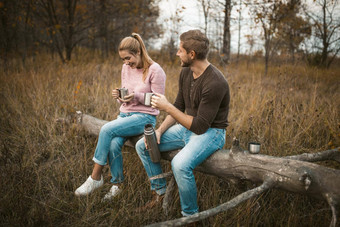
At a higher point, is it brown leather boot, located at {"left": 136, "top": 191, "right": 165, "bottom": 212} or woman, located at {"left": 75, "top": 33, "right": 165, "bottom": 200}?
woman, located at {"left": 75, "top": 33, "right": 165, "bottom": 200}

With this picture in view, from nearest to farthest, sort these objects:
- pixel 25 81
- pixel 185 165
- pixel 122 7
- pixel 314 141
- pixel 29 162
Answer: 1. pixel 185 165
2. pixel 29 162
3. pixel 314 141
4. pixel 25 81
5. pixel 122 7

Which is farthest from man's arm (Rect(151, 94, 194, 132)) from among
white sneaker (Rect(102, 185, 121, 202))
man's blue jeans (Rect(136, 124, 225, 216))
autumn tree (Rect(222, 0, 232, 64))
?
autumn tree (Rect(222, 0, 232, 64))

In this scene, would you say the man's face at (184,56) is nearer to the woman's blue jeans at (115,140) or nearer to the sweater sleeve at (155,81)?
the sweater sleeve at (155,81)

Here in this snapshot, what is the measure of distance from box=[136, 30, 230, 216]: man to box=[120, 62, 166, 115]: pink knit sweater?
0.45 meters

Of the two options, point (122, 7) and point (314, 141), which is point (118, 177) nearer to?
point (314, 141)

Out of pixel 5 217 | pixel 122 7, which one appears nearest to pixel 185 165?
pixel 5 217

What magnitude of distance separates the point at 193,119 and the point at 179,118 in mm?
131

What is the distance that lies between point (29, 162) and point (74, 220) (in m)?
1.17

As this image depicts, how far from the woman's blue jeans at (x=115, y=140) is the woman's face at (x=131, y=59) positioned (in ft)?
2.13

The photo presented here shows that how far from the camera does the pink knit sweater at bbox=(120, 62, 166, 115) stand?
2.76 meters

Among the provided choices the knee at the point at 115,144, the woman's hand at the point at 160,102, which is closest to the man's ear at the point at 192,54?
the woman's hand at the point at 160,102

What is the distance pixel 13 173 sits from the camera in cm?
253

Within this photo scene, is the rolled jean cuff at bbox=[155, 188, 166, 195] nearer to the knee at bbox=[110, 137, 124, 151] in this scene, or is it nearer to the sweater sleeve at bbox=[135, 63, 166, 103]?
the knee at bbox=[110, 137, 124, 151]

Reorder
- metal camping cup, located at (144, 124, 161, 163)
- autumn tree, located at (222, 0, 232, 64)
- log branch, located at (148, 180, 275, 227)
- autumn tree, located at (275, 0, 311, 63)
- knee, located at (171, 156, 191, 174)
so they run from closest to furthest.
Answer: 1. log branch, located at (148, 180, 275, 227)
2. knee, located at (171, 156, 191, 174)
3. metal camping cup, located at (144, 124, 161, 163)
4. autumn tree, located at (222, 0, 232, 64)
5. autumn tree, located at (275, 0, 311, 63)
